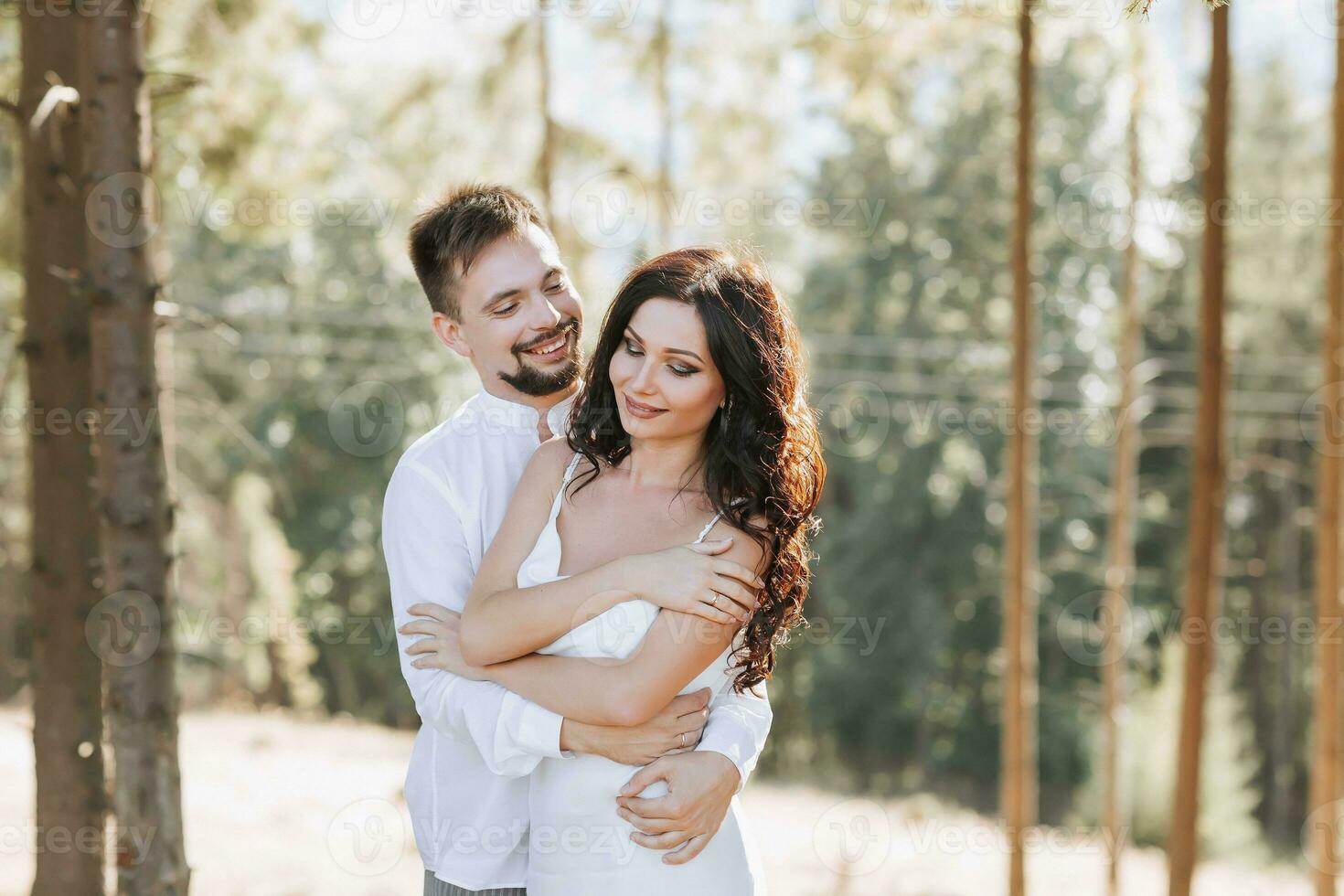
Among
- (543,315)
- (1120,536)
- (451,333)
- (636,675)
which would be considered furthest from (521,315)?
(1120,536)

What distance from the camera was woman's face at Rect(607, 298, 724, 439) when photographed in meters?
2.26

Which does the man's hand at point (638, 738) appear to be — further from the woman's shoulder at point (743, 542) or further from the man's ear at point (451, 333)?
the man's ear at point (451, 333)

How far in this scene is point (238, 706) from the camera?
60.5ft

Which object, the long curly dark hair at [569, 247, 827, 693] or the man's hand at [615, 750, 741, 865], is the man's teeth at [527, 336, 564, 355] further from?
the man's hand at [615, 750, 741, 865]

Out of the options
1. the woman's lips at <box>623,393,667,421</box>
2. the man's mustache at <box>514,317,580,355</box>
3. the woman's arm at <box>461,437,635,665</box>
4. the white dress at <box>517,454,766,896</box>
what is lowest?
the white dress at <box>517,454,766,896</box>

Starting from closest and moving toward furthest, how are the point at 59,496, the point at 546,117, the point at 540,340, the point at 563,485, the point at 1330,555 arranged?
the point at 563,485 < the point at 540,340 < the point at 59,496 < the point at 1330,555 < the point at 546,117

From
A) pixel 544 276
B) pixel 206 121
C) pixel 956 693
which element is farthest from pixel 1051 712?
pixel 544 276

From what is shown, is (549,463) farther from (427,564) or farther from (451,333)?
(451,333)

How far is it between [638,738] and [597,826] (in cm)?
19

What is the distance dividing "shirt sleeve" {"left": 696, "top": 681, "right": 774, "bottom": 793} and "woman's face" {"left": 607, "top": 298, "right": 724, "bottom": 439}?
57 centimetres

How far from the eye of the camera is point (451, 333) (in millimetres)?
2715

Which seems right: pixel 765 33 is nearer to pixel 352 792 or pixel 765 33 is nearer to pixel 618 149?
pixel 618 149

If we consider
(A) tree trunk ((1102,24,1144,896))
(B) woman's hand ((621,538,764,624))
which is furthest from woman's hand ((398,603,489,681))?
(A) tree trunk ((1102,24,1144,896))

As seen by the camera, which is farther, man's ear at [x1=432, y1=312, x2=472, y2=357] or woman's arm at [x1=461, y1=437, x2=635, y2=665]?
man's ear at [x1=432, y1=312, x2=472, y2=357]
